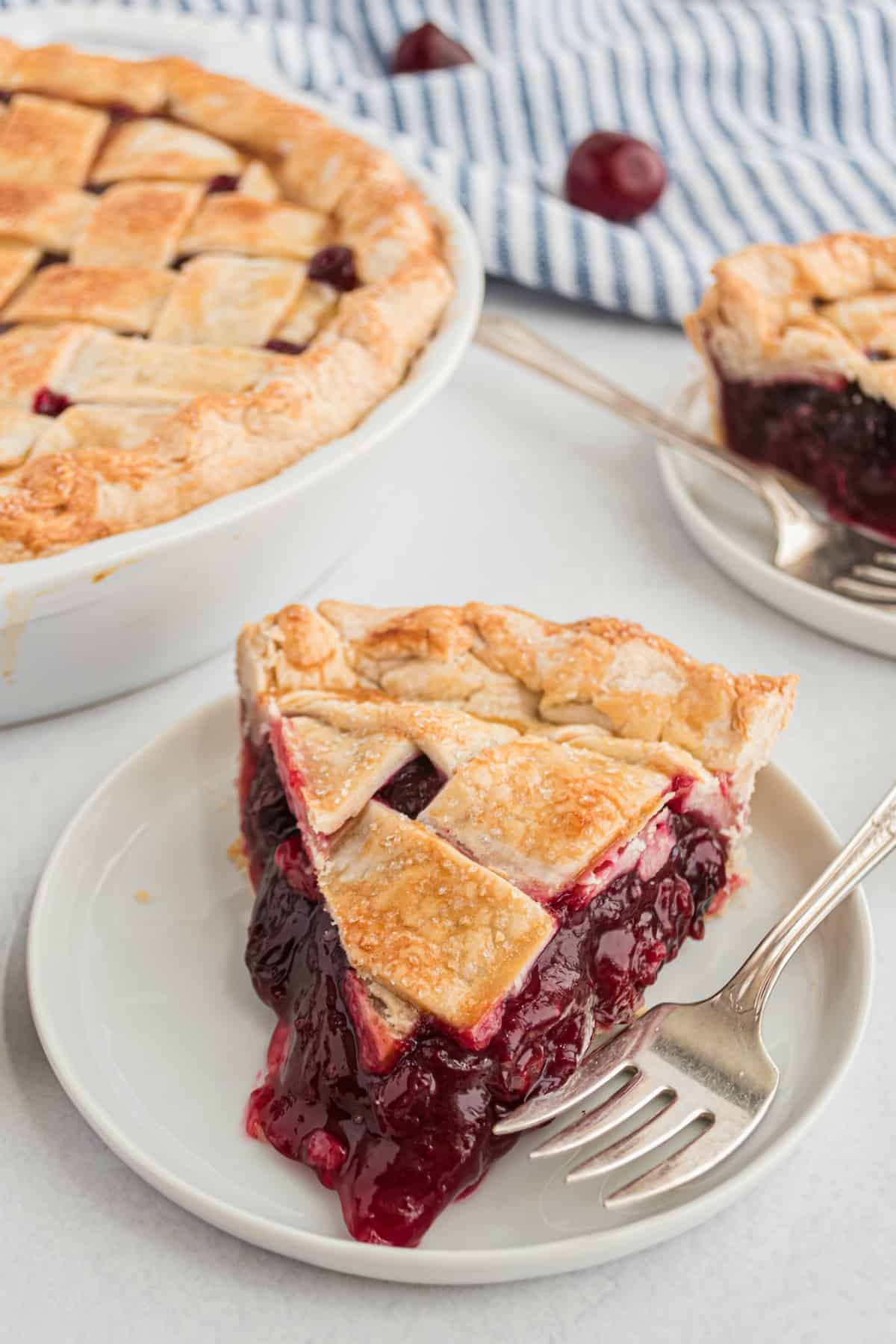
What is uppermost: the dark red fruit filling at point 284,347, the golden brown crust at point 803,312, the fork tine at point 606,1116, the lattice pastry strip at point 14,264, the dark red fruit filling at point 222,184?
the golden brown crust at point 803,312

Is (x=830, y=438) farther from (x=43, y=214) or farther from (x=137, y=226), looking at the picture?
(x=43, y=214)

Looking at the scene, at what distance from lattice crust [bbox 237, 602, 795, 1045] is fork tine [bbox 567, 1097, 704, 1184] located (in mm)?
143

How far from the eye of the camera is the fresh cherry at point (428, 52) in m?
3.39

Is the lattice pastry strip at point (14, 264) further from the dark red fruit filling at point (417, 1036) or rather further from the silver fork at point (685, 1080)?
the silver fork at point (685, 1080)

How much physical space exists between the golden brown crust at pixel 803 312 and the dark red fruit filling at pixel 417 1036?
109 centimetres

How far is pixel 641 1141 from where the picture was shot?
126 centimetres

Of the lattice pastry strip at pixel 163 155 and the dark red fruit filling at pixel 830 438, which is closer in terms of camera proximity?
the dark red fruit filling at pixel 830 438

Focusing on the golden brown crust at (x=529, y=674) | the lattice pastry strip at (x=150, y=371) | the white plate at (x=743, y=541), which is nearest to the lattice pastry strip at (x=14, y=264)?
the lattice pastry strip at (x=150, y=371)

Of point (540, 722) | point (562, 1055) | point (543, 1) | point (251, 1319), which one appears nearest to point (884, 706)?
point (540, 722)

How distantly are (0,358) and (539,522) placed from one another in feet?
2.90

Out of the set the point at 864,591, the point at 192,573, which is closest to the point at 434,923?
the point at 192,573

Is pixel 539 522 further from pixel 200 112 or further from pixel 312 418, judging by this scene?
pixel 200 112

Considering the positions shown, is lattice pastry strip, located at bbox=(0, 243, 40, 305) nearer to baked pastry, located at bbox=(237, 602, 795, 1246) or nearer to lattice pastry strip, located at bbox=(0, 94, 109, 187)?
lattice pastry strip, located at bbox=(0, 94, 109, 187)

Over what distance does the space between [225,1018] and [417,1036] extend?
0.28m
